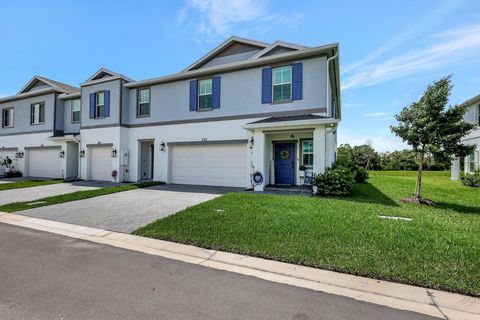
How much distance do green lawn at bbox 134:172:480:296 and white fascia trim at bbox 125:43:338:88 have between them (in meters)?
6.70

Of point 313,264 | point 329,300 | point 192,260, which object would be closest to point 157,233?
point 192,260

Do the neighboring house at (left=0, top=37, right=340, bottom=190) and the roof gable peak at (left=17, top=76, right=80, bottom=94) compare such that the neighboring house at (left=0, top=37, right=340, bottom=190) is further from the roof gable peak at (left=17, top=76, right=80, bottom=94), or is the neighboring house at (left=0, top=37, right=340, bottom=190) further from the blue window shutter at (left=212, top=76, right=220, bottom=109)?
the roof gable peak at (left=17, top=76, right=80, bottom=94)

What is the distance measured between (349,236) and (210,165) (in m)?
9.68

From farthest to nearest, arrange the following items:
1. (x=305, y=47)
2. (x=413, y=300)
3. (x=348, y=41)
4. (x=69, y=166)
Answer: (x=69, y=166), (x=348, y=41), (x=305, y=47), (x=413, y=300)

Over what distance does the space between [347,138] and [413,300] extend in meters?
50.4

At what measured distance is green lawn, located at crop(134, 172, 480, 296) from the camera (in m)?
3.79

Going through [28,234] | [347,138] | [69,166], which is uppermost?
[347,138]

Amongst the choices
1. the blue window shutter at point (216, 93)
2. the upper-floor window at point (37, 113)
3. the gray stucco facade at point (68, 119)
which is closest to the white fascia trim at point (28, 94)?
the upper-floor window at point (37, 113)

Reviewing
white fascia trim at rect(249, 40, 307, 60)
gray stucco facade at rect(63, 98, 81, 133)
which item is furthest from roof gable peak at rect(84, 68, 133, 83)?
white fascia trim at rect(249, 40, 307, 60)

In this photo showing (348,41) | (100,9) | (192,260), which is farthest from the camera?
(348,41)

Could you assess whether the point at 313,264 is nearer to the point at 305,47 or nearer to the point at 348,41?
the point at 305,47

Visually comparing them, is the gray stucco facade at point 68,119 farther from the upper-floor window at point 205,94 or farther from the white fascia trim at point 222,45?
the upper-floor window at point 205,94

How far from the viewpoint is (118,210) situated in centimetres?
812

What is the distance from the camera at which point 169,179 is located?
1497 centimetres
